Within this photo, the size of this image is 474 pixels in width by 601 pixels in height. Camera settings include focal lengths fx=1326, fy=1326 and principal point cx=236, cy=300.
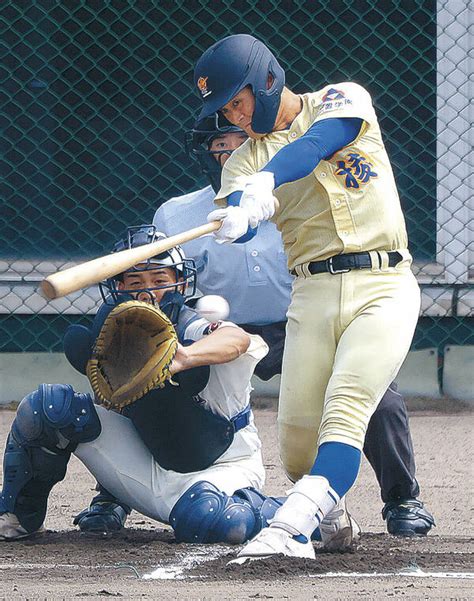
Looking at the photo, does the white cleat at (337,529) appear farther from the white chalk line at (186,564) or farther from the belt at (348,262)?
the belt at (348,262)

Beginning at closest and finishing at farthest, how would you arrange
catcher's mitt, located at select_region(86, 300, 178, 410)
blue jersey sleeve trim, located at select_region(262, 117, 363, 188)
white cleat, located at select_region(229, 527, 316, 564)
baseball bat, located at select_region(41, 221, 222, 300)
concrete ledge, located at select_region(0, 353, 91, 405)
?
baseball bat, located at select_region(41, 221, 222, 300)
white cleat, located at select_region(229, 527, 316, 564)
blue jersey sleeve trim, located at select_region(262, 117, 363, 188)
catcher's mitt, located at select_region(86, 300, 178, 410)
concrete ledge, located at select_region(0, 353, 91, 405)

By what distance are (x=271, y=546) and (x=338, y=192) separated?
1.02 m

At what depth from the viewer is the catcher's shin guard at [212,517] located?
3.88m

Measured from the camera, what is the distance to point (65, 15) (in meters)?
7.17

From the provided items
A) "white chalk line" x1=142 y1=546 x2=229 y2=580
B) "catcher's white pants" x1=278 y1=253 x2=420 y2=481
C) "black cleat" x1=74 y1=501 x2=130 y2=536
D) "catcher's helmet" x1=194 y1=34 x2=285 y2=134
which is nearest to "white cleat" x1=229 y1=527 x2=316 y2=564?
"white chalk line" x1=142 y1=546 x2=229 y2=580

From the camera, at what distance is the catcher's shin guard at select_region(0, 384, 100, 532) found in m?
3.96

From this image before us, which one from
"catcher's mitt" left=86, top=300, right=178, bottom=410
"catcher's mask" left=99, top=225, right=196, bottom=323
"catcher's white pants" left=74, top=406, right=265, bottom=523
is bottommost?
"catcher's white pants" left=74, top=406, right=265, bottom=523

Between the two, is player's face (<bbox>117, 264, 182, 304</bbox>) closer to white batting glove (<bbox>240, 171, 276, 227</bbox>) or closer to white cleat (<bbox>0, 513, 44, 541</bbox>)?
white batting glove (<bbox>240, 171, 276, 227</bbox>)

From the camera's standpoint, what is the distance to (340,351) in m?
3.70

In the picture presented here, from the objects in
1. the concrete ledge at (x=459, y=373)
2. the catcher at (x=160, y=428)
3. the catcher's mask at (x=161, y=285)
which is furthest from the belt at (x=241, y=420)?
the concrete ledge at (x=459, y=373)

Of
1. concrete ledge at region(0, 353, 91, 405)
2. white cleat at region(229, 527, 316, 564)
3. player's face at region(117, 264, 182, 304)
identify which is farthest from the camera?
concrete ledge at region(0, 353, 91, 405)

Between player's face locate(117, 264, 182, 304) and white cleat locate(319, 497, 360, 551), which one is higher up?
player's face locate(117, 264, 182, 304)

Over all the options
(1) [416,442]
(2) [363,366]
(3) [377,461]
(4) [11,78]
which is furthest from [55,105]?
(2) [363,366]

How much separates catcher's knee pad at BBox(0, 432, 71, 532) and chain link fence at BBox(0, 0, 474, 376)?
3032 millimetres
